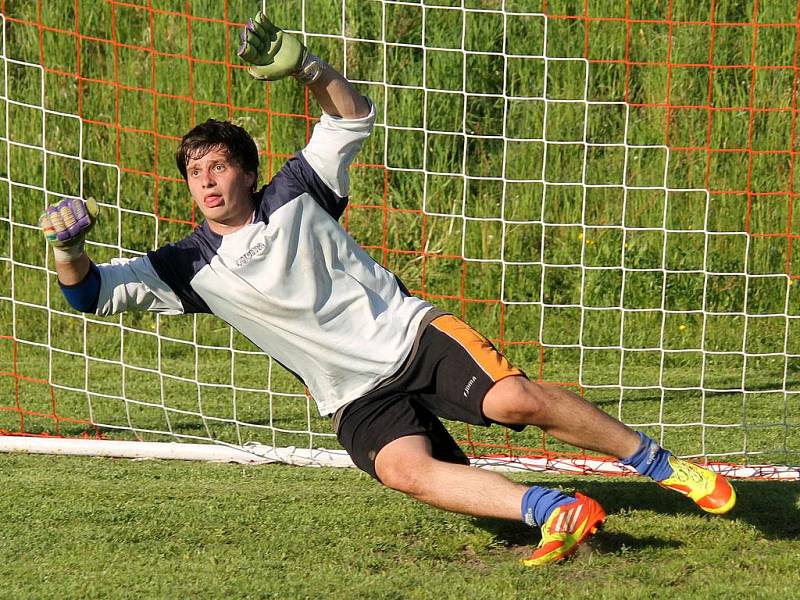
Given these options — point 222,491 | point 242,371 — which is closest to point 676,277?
point 242,371

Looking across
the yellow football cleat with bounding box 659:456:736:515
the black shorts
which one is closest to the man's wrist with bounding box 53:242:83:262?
the black shorts

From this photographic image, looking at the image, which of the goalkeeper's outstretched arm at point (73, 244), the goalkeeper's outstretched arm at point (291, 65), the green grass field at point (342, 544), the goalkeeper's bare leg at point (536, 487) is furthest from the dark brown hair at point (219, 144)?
the green grass field at point (342, 544)

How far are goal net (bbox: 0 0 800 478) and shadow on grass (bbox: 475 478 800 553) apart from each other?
3.50ft

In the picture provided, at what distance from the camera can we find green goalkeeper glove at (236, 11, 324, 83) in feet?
13.3

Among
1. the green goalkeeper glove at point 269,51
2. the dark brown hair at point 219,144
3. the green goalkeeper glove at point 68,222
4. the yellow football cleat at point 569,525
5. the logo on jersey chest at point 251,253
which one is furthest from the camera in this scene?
the dark brown hair at point 219,144

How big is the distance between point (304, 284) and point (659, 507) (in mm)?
1630

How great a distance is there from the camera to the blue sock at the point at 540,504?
12.3 ft

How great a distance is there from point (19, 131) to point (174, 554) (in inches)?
235

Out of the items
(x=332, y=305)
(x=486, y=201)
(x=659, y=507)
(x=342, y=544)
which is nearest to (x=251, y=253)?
(x=332, y=305)

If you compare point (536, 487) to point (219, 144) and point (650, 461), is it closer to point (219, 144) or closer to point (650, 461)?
point (650, 461)

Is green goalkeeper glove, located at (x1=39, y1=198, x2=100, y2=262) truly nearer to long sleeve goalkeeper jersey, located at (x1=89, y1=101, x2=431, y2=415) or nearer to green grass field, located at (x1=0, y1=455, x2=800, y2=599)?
long sleeve goalkeeper jersey, located at (x1=89, y1=101, x2=431, y2=415)

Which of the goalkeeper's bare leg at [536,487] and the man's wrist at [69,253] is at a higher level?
the man's wrist at [69,253]

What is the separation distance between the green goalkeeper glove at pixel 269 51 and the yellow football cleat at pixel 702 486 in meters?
1.82

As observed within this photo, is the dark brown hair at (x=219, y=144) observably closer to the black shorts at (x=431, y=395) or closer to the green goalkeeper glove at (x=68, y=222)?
the green goalkeeper glove at (x=68, y=222)
